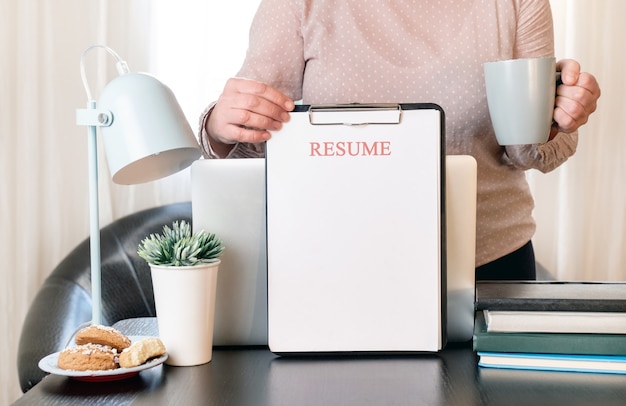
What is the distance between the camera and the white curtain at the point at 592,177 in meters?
2.36

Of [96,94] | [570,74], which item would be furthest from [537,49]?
[96,94]

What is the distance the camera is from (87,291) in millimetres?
2066

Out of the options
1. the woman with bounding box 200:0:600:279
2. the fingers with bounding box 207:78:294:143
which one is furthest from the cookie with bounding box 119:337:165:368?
the woman with bounding box 200:0:600:279

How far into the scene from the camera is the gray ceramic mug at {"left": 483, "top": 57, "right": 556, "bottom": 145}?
3.16 feet

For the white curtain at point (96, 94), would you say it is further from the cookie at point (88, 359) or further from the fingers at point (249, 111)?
the cookie at point (88, 359)

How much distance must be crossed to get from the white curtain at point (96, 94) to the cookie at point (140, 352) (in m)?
1.55

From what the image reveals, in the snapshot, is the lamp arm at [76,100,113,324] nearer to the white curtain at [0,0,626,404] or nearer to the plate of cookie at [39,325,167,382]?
the plate of cookie at [39,325,167,382]

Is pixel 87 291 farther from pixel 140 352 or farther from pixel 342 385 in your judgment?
pixel 342 385

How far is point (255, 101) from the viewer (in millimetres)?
954

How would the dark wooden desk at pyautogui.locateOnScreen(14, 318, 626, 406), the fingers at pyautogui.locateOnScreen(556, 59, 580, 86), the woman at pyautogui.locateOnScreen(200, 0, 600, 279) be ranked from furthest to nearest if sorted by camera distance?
the woman at pyautogui.locateOnScreen(200, 0, 600, 279) < the fingers at pyautogui.locateOnScreen(556, 59, 580, 86) < the dark wooden desk at pyautogui.locateOnScreen(14, 318, 626, 406)

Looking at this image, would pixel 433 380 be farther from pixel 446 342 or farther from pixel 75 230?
pixel 75 230

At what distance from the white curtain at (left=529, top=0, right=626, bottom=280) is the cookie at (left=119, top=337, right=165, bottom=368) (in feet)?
5.65

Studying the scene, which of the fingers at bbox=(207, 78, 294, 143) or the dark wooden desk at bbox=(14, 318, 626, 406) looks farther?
the fingers at bbox=(207, 78, 294, 143)

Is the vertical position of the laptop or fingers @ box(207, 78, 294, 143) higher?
fingers @ box(207, 78, 294, 143)
